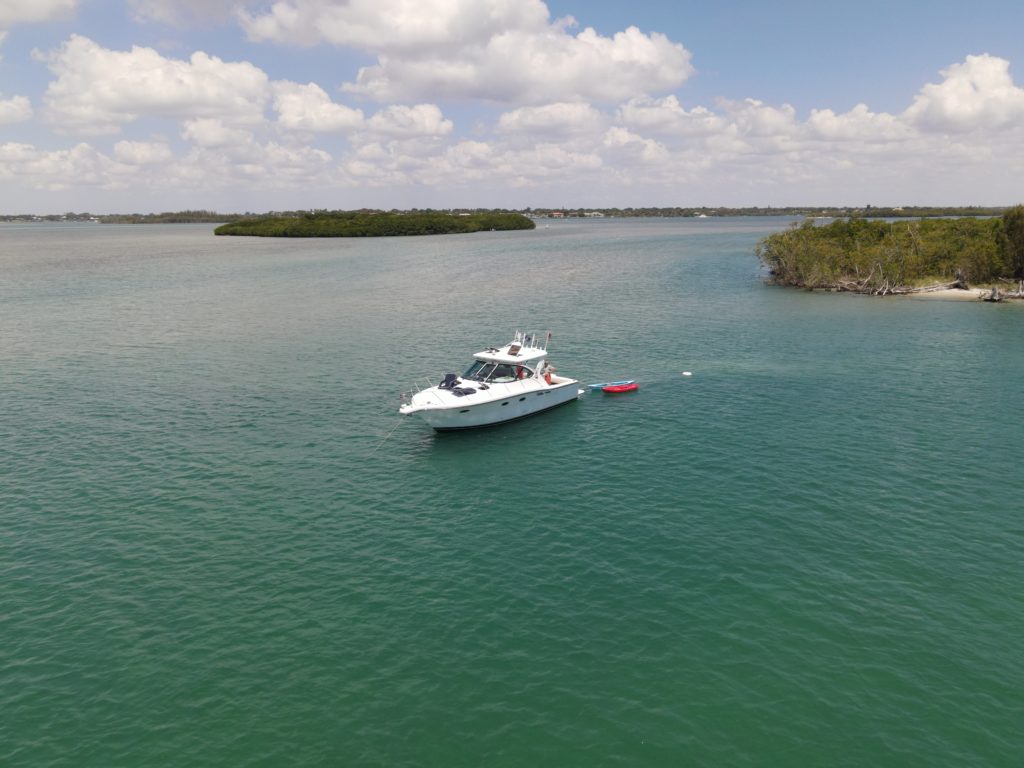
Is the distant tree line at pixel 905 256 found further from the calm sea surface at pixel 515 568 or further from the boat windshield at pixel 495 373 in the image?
the boat windshield at pixel 495 373

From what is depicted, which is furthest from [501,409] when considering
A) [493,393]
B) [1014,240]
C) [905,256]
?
[1014,240]

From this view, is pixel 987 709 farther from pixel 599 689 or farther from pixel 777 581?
pixel 599 689

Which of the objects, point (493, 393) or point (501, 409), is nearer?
point (493, 393)

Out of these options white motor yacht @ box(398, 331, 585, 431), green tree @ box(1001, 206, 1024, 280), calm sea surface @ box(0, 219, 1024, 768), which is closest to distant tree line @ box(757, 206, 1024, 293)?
green tree @ box(1001, 206, 1024, 280)

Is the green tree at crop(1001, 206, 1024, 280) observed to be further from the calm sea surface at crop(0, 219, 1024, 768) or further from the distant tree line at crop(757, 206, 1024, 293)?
the calm sea surface at crop(0, 219, 1024, 768)

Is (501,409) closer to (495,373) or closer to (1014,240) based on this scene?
(495,373)

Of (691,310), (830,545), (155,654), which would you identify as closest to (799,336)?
(691,310)
